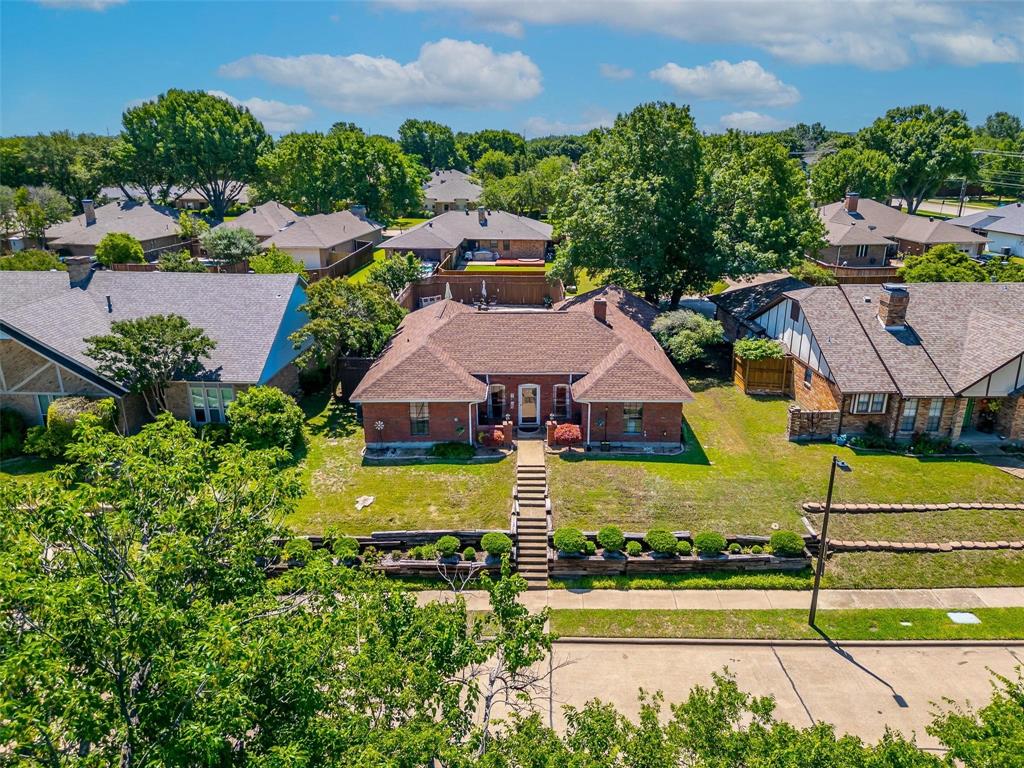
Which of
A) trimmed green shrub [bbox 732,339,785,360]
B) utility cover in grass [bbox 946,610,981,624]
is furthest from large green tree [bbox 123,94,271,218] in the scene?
utility cover in grass [bbox 946,610,981,624]

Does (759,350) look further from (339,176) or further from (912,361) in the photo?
(339,176)

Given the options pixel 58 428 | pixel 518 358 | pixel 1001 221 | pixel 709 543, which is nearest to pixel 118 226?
pixel 58 428

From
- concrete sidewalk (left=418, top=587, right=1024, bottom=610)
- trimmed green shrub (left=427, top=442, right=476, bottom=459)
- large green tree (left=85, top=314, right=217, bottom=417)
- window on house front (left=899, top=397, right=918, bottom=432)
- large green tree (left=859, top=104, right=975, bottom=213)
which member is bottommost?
concrete sidewalk (left=418, top=587, right=1024, bottom=610)

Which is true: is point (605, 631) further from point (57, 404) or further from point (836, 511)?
point (57, 404)

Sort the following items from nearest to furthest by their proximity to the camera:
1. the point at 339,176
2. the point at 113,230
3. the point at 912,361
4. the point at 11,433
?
the point at 11,433 < the point at 912,361 < the point at 113,230 < the point at 339,176

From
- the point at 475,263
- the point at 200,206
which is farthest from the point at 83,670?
the point at 200,206

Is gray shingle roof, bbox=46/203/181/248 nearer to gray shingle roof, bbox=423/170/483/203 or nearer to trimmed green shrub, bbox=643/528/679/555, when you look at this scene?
gray shingle roof, bbox=423/170/483/203
